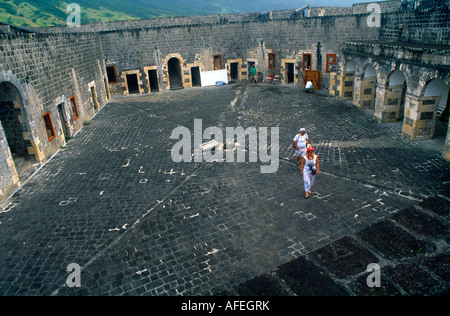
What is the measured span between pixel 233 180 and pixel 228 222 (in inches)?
91.7

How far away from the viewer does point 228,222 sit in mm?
7793

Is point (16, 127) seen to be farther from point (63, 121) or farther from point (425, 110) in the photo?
point (425, 110)

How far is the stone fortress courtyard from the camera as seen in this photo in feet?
20.3

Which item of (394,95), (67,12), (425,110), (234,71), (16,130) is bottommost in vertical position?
(425,110)

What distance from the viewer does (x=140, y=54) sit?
934 inches

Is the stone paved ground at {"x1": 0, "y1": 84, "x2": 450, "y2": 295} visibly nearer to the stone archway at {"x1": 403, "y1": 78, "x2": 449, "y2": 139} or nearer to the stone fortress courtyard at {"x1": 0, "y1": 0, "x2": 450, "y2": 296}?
the stone fortress courtyard at {"x1": 0, "y1": 0, "x2": 450, "y2": 296}

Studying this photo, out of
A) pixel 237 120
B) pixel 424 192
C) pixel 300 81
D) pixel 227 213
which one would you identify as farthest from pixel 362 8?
pixel 227 213

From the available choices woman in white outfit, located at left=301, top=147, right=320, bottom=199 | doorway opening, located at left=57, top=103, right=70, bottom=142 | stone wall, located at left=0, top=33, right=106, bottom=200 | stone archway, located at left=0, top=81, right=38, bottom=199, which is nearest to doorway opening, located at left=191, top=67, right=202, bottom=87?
stone wall, located at left=0, top=33, right=106, bottom=200

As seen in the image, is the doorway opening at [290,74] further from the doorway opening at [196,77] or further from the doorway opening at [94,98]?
the doorway opening at [94,98]

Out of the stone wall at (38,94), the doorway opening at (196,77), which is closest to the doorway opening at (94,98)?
the stone wall at (38,94)

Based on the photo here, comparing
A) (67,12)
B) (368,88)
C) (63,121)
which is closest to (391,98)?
(368,88)

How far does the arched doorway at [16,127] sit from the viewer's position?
34.8ft

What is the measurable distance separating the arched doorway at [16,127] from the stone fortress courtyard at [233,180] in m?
0.04

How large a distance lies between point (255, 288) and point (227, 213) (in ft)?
8.69
